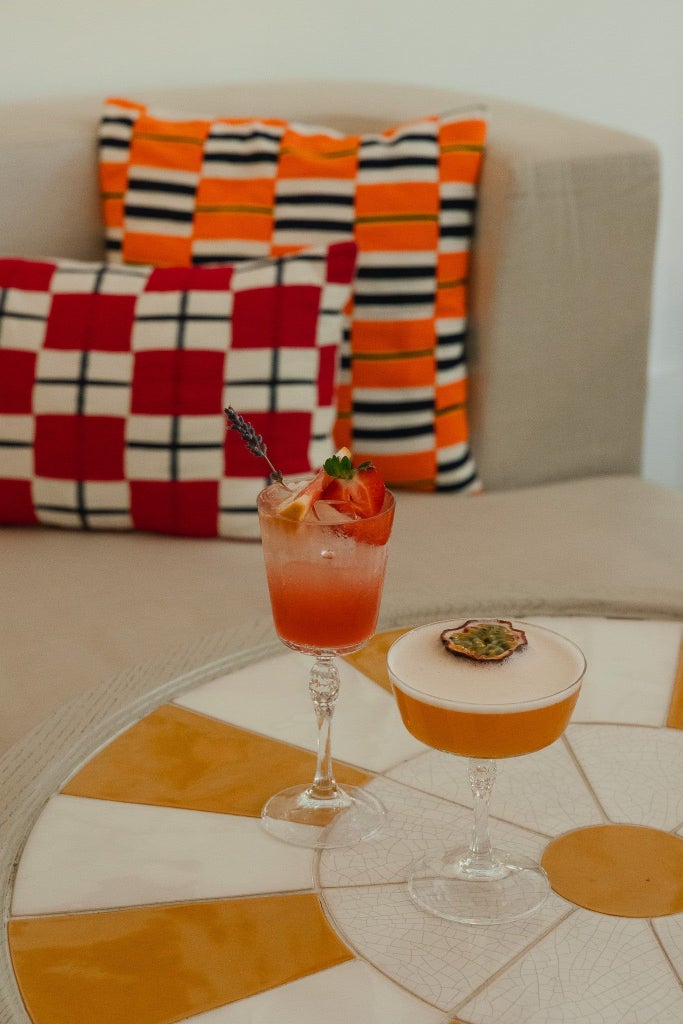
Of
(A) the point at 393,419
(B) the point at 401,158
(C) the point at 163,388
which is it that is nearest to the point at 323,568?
(C) the point at 163,388

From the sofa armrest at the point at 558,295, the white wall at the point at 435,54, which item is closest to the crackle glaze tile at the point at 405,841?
the sofa armrest at the point at 558,295

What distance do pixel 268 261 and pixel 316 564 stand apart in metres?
0.95

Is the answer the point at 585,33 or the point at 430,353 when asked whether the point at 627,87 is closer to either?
the point at 585,33

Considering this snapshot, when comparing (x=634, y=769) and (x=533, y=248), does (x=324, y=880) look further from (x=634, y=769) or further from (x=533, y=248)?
(x=533, y=248)

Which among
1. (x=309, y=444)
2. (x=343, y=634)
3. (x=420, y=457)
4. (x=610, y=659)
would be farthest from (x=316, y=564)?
(x=420, y=457)

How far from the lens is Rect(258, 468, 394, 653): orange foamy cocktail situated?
3.09 feet

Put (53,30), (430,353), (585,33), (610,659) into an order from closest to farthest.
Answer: (610,659) < (430,353) < (53,30) < (585,33)

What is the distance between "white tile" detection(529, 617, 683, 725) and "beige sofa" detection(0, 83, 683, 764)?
0.32ft

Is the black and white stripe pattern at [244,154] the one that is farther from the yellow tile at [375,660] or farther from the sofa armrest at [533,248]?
the yellow tile at [375,660]

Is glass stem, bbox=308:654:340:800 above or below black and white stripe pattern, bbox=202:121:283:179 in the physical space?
below

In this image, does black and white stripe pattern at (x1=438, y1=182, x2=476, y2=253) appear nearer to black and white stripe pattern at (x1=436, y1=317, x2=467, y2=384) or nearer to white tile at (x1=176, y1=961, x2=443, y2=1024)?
black and white stripe pattern at (x1=436, y1=317, x2=467, y2=384)

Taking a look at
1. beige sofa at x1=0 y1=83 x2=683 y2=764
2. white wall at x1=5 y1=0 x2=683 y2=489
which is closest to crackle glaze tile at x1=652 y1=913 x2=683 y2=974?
beige sofa at x1=0 y1=83 x2=683 y2=764

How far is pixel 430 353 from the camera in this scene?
1992 millimetres

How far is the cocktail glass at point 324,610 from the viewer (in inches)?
37.3
